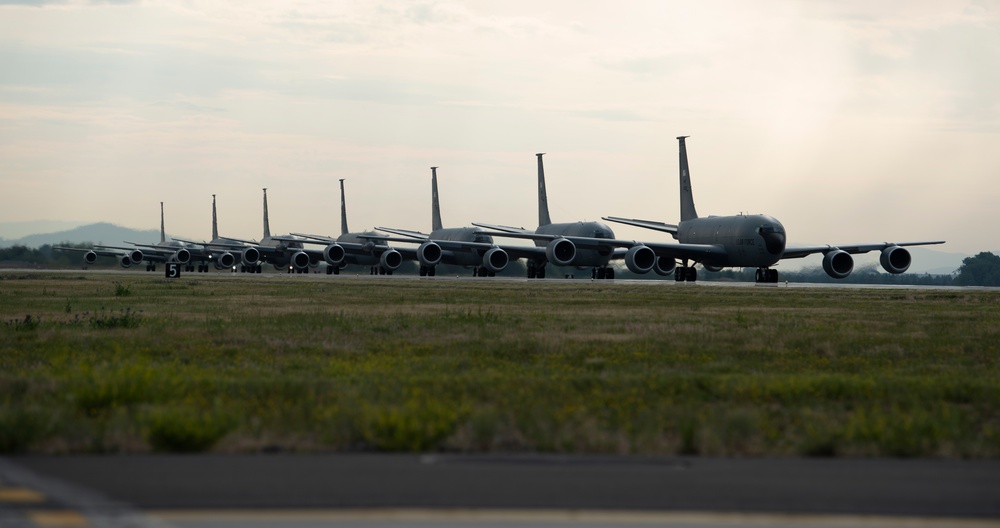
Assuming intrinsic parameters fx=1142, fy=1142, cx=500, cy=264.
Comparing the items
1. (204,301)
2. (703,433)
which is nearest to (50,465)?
(703,433)

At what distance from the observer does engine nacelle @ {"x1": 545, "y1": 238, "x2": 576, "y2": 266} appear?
70062 mm

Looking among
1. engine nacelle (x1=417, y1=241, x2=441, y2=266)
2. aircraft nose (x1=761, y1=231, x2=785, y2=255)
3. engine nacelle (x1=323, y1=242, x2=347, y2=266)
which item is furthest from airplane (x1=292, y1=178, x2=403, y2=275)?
aircraft nose (x1=761, y1=231, x2=785, y2=255)

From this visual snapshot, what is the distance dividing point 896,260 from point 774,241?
24.5 ft

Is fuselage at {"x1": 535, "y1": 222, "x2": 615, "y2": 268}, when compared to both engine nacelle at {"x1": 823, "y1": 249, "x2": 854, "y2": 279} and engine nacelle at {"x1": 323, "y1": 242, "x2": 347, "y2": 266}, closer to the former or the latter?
engine nacelle at {"x1": 823, "y1": 249, "x2": 854, "y2": 279}

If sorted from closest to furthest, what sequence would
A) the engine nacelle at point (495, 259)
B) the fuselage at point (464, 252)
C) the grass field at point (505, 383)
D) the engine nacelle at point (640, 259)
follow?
the grass field at point (505, 383), the engine nacelle at point (640, 259), the engine nacelle at point (495, 259), the fuselage at point (464, 252)

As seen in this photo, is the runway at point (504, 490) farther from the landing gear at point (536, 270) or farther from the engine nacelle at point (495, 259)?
the landing gear at point (536, 270)

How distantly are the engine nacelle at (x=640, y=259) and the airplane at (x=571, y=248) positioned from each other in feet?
13.3

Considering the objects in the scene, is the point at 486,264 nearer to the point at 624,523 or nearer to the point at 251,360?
the point at 251,360

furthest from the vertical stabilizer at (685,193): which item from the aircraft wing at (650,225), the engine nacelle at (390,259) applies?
the engine nacelle at (390,259)

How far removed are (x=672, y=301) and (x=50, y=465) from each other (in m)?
32.9

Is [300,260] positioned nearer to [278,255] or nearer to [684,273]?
[278,255]

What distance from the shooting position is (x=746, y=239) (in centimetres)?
6156

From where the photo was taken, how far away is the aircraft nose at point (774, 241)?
60312 mm

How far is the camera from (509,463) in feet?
30.5
